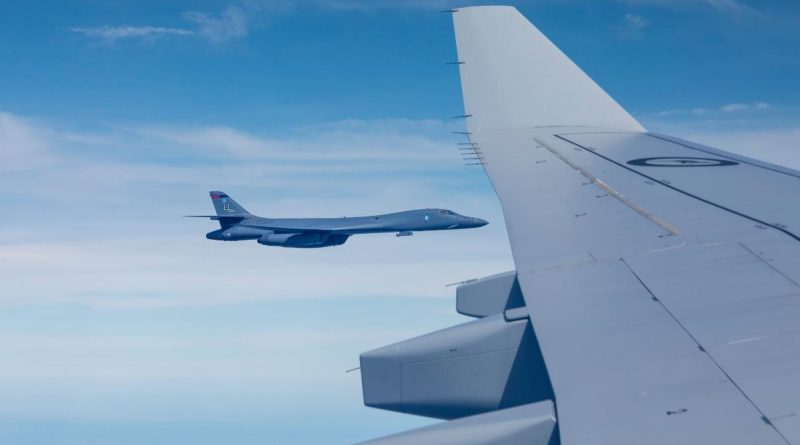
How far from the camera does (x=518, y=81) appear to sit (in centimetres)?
1100

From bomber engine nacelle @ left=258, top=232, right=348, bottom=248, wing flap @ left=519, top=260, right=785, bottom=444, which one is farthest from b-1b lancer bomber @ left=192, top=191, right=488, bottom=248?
wing flap @ left=519, top=260, right=785, bottom=444

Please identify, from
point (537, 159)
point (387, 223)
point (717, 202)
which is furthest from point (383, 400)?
point (387, 223)

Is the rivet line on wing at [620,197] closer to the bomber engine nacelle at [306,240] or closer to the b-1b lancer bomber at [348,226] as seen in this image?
the b-1b lancer bomber at [348,226]

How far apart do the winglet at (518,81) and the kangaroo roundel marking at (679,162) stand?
174cm

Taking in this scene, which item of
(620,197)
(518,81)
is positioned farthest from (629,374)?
(518,81)

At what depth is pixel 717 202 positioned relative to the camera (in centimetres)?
753

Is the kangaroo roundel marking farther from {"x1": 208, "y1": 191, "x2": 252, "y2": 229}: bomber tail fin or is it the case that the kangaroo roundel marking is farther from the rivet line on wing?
{"x1": 208, "y1": 191, "x2": 252, "y2": 229}: bomber tail fin

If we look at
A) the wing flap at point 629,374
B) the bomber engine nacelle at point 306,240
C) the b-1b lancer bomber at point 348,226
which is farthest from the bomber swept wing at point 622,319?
the bomber engine nacelle at point 306,240

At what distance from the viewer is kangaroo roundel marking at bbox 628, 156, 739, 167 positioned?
374 inches

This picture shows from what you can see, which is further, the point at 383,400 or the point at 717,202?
the point at 717,202

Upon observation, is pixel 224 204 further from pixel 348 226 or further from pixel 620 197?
pixel 620 197

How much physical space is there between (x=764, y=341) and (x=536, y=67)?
7546mm

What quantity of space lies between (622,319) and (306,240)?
4505cm

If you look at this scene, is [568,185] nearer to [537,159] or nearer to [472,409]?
[537,159]
